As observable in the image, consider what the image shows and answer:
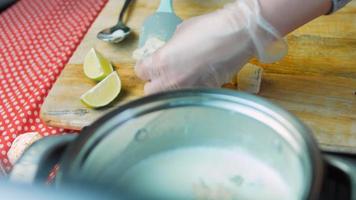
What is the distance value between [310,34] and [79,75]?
38cm

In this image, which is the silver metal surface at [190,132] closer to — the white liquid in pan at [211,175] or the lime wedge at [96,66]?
the white liquid in pan at [211,175]

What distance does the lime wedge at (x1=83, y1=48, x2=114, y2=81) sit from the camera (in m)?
0.75

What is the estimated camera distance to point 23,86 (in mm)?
794

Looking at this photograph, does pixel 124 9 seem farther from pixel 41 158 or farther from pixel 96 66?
pixel 41 158

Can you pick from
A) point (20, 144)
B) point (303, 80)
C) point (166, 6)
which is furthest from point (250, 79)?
point (20, 144)

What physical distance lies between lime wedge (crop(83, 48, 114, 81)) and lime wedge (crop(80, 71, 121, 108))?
0.07 feet

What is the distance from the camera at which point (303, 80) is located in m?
0.74

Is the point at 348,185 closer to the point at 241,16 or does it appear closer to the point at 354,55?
the point at 241,16

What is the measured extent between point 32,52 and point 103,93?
0.74 feet

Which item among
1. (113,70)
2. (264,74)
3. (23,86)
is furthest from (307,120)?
(23,86)

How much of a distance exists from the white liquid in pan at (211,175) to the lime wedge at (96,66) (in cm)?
41

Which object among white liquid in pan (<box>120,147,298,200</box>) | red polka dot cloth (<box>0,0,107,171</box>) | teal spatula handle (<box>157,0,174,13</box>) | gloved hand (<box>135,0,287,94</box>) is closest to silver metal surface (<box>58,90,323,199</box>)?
white liquid in pan (<box>120,147,298,200</box>)

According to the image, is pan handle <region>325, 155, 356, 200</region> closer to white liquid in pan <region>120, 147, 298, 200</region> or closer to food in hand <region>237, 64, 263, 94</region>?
white liquid in pan <region>120, 147, 298, 200</region>

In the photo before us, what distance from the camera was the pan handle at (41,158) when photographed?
33 centimetres
